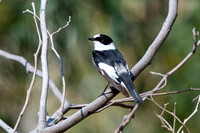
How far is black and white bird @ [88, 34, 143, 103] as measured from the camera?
242 cm

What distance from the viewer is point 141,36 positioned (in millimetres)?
4855

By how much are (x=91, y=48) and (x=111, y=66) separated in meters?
1.90

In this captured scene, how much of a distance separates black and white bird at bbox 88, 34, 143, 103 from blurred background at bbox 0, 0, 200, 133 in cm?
121

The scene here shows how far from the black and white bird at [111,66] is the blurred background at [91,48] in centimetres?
121

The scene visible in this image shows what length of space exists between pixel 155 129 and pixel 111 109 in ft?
2.35

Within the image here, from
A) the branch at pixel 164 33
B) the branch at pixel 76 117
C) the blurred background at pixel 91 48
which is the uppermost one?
the branch at pixel 164 33

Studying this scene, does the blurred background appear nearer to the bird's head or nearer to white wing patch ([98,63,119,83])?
the bird's head

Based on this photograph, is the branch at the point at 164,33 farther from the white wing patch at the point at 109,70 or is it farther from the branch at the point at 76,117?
the white wing patch at the point at 109,70

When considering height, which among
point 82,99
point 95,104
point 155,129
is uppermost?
point 95,104

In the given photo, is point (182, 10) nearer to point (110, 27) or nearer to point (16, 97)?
point (110, 27)

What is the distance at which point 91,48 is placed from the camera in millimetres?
4680

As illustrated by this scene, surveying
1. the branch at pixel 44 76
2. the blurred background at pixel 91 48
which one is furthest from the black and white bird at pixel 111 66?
the blurred background at pixel 91 48

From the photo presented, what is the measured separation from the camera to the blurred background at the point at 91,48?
4.45m

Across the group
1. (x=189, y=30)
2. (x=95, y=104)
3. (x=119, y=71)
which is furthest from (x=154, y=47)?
(x=189, y=30)
